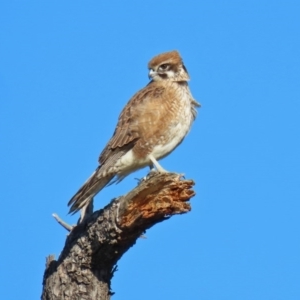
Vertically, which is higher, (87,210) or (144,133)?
(144,133)

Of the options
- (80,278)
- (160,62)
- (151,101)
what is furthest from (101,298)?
(160,62)

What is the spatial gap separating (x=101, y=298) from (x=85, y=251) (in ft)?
1.32

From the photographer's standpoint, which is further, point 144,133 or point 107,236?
point 144,133

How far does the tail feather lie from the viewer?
7.05m

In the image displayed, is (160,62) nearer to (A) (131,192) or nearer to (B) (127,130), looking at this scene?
(B) (127,130)

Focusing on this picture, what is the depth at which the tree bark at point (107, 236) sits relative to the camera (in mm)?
5879

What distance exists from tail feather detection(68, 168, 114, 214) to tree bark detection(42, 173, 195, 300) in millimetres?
744

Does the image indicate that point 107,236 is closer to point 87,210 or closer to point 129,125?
point 87,210

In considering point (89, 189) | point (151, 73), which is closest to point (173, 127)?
point (151, 73)

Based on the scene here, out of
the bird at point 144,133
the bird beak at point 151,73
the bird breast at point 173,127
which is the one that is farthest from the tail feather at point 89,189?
the bird beak at point 151,73

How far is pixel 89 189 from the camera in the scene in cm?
724

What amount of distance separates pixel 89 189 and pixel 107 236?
1.32 meters

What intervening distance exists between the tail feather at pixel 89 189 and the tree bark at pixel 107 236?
2.44 ft

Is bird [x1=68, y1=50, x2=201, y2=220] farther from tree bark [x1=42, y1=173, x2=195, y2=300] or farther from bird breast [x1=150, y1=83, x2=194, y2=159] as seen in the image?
tree bark [x1=42, y1=173, x2=195, y2=300]
